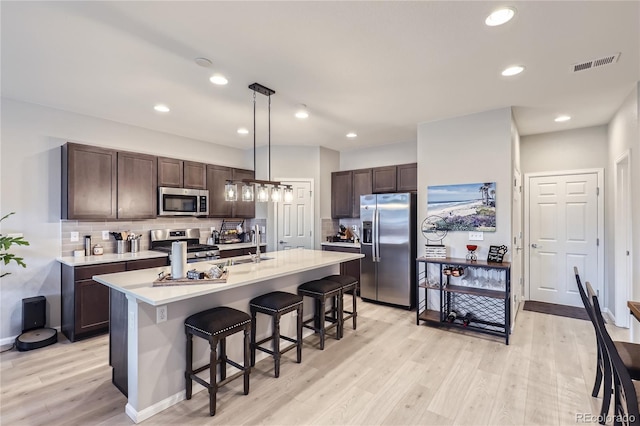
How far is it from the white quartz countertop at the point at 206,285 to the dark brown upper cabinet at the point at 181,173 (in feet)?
6.53

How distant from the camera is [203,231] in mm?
5125

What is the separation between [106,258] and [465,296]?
4426mm

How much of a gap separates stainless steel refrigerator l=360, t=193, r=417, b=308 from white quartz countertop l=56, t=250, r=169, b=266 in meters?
2.95

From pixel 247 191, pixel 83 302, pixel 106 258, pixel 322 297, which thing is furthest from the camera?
pixel 106 258

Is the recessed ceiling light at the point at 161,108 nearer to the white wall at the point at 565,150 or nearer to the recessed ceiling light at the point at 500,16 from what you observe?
the recessed ceiling light at the point at 500,16

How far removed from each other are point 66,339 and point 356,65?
4189 millimetres

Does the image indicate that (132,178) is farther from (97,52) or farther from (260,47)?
(260,47)

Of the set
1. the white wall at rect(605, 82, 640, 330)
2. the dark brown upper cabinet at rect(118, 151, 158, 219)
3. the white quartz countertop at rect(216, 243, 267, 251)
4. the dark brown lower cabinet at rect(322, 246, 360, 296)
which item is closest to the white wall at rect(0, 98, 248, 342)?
the dark brown upper cabinet at rect(118, 151, 158, 219)

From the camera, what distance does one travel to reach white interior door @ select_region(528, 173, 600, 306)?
4.36 m

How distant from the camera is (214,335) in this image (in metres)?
2.12

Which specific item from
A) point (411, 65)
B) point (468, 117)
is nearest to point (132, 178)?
point (411, 65)

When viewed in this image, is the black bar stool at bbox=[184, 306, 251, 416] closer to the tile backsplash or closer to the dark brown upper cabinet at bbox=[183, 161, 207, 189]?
the tile backsplash

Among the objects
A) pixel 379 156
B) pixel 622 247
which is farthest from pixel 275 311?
pixel 622 247

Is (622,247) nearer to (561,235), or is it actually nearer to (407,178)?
(561,235)
